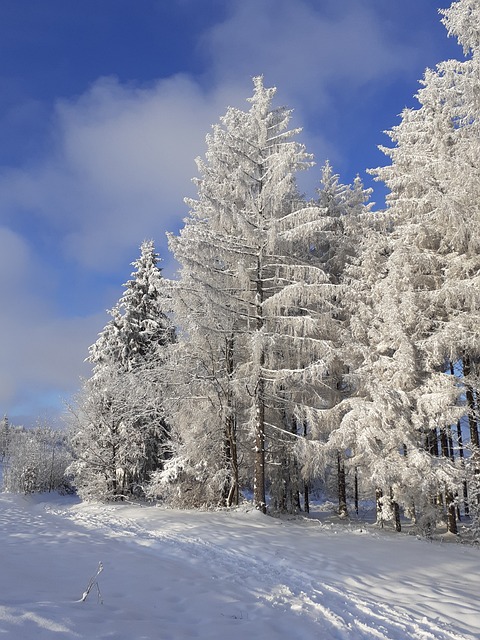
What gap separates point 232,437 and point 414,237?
33.2 ft

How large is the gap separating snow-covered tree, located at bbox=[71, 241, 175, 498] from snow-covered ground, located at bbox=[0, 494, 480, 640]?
42.3 feet

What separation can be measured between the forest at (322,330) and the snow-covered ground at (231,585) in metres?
3.41

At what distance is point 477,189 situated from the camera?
1302cm

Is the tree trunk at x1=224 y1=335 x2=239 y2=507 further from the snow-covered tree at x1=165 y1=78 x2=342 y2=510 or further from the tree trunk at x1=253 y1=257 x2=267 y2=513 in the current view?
the tree trunk at x1=253 y1=257 x2=267 y2=513

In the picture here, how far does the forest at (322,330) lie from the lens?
1357 cm

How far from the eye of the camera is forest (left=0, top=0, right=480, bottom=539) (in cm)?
1357

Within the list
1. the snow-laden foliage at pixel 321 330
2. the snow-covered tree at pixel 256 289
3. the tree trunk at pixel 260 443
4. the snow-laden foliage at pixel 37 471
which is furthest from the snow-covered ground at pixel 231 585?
the snow-laden foliage at pixel 37 471

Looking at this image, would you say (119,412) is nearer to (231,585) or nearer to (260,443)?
(260,443)

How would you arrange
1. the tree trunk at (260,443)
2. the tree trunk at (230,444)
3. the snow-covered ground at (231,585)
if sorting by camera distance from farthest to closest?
the tree trunk at (230,444) → the tree trunk at (260,443) → the snow-covered ground at (231,585)

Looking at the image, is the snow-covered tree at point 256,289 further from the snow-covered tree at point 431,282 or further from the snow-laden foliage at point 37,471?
the snow-laden foliage at point 37,471

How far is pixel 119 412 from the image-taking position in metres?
25.8

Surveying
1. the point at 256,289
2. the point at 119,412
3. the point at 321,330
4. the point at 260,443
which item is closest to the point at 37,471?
the point at 119,412

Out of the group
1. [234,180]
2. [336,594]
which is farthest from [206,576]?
[234,180]

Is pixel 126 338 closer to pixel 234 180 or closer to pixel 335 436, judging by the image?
pixel 234 180
